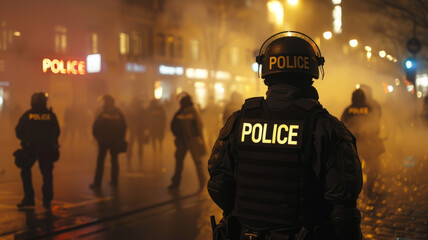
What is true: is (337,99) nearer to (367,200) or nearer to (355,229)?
(367,200)

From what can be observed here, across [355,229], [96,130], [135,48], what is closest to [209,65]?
[135,48]

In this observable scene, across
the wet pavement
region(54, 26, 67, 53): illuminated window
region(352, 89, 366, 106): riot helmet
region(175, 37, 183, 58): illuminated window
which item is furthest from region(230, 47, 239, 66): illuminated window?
region(352, 89, 366, 106): riot helmet

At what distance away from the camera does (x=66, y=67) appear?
37.3ft

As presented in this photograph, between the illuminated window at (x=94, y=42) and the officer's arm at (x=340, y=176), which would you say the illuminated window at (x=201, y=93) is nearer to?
the illuminated window at (x=94, y=42)

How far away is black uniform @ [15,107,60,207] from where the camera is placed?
18.9ft

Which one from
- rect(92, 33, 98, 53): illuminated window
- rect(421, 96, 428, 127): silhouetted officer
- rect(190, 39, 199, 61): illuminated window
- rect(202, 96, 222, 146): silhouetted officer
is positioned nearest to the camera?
rect(421, 96, 428, 127): silhouetted officer

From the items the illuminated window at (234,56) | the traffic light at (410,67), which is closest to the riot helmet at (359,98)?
the traffic light at (410,67)

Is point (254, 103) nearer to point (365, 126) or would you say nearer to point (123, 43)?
point (365, 126)

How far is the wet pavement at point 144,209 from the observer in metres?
4.76

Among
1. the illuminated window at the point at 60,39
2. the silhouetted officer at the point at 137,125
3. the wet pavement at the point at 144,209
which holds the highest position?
the illuminated window at the point at 60,39

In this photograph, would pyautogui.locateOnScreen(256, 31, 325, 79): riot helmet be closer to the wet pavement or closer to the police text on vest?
the police text on vest

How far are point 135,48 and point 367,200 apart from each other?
59.4 feet

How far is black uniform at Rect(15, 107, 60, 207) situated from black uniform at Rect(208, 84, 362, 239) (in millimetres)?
4105

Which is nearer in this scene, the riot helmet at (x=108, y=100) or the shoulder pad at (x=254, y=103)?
the shoulder pad at (x=254, y=103)
